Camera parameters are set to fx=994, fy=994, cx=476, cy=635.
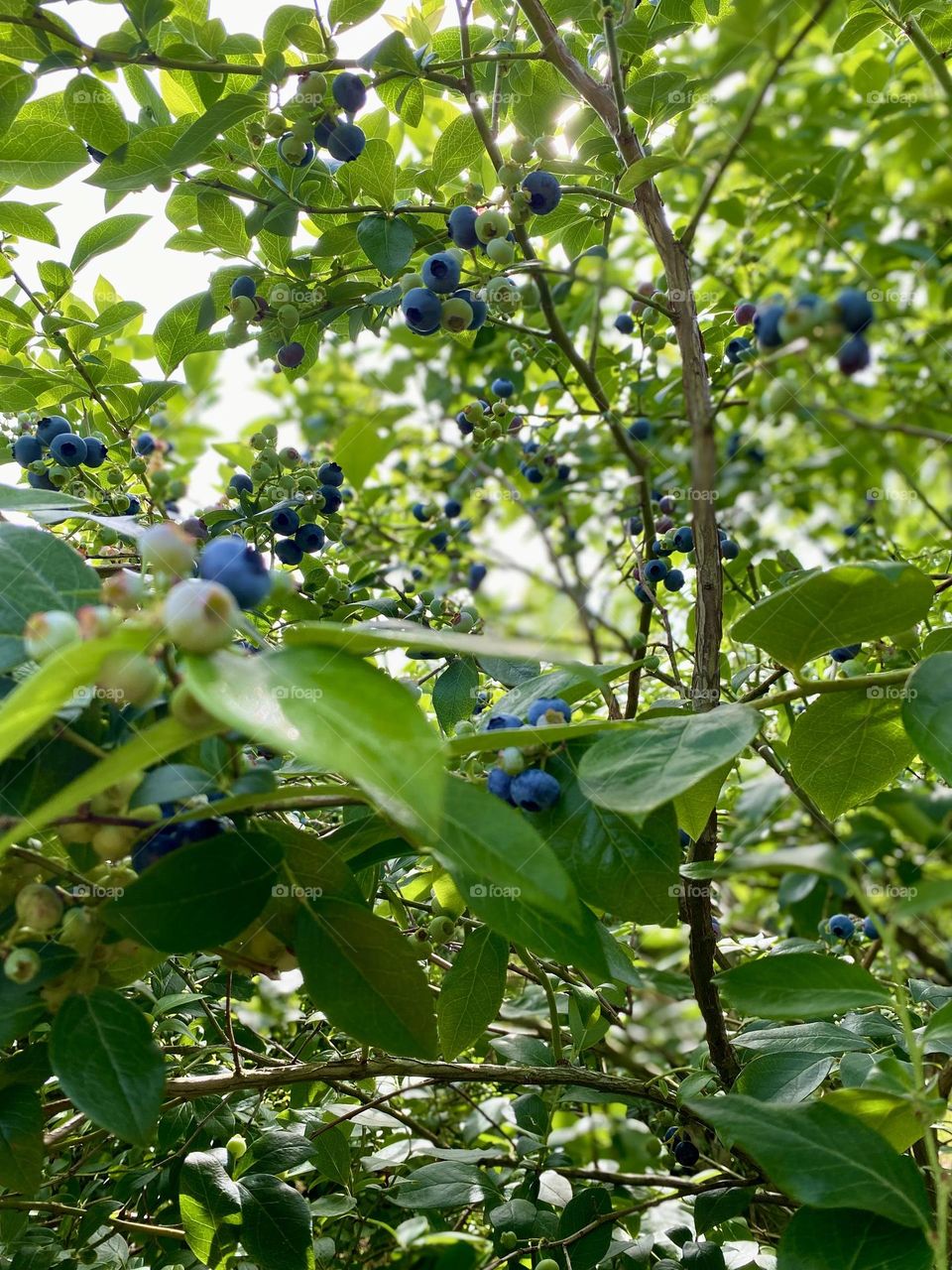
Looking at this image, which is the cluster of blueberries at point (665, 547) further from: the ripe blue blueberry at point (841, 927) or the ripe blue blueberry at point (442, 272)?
the ripe blue blueberry at point (841, 927)

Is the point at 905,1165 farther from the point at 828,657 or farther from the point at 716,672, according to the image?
the point at 828,657

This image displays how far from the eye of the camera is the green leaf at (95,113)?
1.24 meters

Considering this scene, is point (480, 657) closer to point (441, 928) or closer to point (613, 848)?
point (441, 928)

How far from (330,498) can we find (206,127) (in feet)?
1.98

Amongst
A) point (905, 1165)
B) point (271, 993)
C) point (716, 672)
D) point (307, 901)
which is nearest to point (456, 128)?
point (716, 672)

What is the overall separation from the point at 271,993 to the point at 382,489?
114 cm

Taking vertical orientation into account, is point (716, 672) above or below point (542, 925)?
above

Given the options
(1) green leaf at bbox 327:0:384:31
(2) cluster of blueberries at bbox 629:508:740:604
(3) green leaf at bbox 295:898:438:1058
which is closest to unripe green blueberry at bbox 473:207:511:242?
(1) green leaf at bbox 327:0:384:31

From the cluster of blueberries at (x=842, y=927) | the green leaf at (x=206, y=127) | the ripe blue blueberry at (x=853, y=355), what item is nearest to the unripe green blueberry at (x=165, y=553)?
the ripe blue blueberry at (x=853, y=355)

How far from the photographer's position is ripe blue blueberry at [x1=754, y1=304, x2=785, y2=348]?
635 mm

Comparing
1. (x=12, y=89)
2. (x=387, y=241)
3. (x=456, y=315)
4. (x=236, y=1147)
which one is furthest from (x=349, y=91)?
(x=236, y=1147)

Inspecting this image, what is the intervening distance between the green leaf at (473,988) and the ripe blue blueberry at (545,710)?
0.31m

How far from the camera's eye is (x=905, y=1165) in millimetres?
768

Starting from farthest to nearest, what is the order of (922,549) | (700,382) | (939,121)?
(922,549), (700,382), (939,121)
